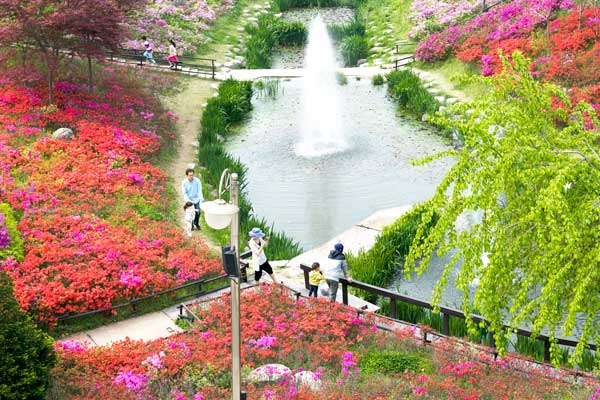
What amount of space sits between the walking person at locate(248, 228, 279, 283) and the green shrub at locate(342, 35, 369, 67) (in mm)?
21134

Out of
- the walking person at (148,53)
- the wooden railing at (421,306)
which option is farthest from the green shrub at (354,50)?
the wooden railing at (421,306)

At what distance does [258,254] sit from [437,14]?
2433 centimetres

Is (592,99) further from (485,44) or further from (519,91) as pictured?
(519,91)

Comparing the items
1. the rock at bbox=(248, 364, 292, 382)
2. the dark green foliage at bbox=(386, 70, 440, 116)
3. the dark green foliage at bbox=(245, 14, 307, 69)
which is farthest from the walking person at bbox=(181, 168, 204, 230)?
the dark green foliage at bbox=(245, 14, 307, 69)

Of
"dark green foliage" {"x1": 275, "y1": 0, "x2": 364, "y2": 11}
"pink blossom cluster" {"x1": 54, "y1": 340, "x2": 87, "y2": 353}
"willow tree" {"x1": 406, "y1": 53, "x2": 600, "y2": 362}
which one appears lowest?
"pink blossom cluster" {"x1": 54, "y1": 340, "x2": 87, "y2": 353}

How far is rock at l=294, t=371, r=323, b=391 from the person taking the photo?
1346 centimetres

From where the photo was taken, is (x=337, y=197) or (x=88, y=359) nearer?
(x=88, y=359)

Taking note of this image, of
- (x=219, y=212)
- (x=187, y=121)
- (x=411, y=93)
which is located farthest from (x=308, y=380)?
(x=411, y=93)

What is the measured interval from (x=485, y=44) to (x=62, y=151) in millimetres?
17938

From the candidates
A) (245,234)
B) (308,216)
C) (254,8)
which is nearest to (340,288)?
(245,234)

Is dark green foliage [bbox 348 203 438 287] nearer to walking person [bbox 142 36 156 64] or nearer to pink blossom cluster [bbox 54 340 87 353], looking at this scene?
pink blossom cluster [bbox 54 340 87 353]

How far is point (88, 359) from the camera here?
567 inches

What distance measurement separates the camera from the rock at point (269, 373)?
1369cm

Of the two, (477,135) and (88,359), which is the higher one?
(477,135)
